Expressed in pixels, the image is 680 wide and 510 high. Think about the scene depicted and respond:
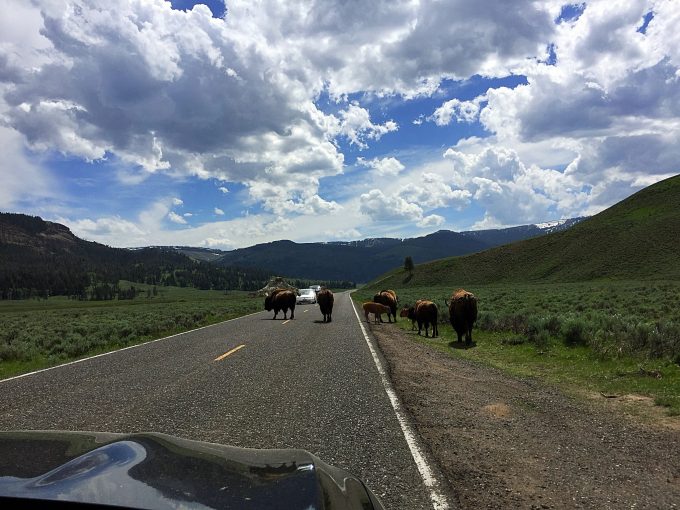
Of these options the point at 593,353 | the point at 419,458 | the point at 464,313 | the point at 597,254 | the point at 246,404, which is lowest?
the point at 593,353

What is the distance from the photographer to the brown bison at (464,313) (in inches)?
640

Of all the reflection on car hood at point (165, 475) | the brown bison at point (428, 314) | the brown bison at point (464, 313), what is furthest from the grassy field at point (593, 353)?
the reflection on car hood at point (165, 475)

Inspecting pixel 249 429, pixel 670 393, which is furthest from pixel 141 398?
pixel 670 393

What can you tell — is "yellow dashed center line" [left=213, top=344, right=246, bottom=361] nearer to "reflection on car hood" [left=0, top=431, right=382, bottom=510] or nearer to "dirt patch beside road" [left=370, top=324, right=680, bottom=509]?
"dirt patch beside road" [left=370, top=324, right=680, bottom=509]

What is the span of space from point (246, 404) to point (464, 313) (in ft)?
34.7

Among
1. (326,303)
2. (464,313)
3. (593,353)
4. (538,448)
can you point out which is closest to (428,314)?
(464,313)

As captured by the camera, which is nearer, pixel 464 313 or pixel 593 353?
pixel 593 353

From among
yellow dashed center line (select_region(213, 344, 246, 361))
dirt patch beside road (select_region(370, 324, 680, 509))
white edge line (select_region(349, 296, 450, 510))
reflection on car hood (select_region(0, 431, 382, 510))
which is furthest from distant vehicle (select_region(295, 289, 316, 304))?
reflection on car hood (select_region(0, 431, 382, 510))

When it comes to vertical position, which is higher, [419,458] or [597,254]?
[597,254]

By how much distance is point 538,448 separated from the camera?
18.4ft

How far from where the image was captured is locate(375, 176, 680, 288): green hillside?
8969 cm

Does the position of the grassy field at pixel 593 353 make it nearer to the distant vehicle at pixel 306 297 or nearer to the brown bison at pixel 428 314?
the brown bison at pixel 428 314

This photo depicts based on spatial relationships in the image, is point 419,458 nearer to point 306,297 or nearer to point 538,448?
point 538,448

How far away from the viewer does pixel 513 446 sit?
567 cm
